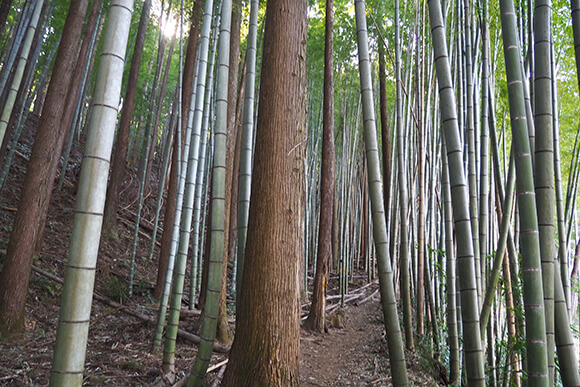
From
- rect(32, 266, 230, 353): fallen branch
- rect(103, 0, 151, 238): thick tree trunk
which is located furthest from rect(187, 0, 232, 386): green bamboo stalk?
rect(103, 0, 151, 238): thick tree trunk

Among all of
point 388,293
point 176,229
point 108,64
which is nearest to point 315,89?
point 176,229

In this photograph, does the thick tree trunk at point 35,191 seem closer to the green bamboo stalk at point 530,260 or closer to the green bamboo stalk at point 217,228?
the green bamboo stalk at point 217,228

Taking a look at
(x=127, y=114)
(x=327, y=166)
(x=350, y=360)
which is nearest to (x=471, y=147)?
(x=350, y=360)

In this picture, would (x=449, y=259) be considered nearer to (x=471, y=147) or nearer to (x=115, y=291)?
(x=471, y=147)

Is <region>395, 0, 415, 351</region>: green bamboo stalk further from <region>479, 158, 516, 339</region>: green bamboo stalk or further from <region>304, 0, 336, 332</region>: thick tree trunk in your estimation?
<region>304, 0, 336, 332</region>: thick tree trunk

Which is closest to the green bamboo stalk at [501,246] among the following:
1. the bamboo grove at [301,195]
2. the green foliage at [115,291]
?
the bamboo grove at [301,195]

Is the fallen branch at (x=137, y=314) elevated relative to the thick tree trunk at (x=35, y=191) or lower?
lower

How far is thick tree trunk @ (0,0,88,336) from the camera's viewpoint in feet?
9.55

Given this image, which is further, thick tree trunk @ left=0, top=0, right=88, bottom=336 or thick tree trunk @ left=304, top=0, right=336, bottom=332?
thick tree trunk @ left=304, top=0, right=336, bottom=332

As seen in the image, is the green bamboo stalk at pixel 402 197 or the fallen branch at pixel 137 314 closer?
the green bamboo stalk at pixel 402 197

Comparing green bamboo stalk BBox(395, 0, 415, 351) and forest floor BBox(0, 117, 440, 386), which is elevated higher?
green bamboo stalk BBox(395, 0, 415, 351)

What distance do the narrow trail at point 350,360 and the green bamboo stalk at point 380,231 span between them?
3.84 ft

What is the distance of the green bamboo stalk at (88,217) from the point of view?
91cm

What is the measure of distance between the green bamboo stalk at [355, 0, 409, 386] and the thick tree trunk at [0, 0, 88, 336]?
2697 millimetres
